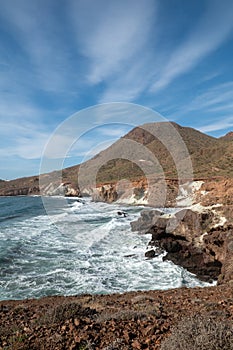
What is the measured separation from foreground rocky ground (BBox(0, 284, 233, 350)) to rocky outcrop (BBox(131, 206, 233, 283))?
16.5 ft

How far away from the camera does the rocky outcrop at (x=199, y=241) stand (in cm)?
1388

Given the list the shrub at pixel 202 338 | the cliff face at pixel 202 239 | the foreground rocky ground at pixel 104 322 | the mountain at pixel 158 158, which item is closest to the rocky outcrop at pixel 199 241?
the cliff face at pixel 202 239

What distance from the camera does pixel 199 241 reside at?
1691 centimetres

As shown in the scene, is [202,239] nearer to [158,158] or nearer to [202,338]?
[202,338]

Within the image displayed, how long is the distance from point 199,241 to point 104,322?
12421 millimetres

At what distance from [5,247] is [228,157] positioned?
53.1 meters

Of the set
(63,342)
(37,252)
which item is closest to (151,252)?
(37,252)

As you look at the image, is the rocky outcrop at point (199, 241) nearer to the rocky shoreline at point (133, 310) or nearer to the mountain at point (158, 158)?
the rocky shoreline at point (133, 310)

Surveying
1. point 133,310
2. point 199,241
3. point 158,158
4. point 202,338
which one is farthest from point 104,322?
point 158,158

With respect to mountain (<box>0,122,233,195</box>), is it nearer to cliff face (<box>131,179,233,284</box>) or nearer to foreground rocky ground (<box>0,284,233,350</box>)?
cliff face (<box>131,179,233,284</box>)

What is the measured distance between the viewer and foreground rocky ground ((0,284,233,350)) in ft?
15.4

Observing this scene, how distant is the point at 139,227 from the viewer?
26.0m

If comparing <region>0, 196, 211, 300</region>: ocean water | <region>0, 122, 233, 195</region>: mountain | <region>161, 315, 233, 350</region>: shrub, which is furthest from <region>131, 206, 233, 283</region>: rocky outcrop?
<region>0, 122, 233, 195</region>: mountain

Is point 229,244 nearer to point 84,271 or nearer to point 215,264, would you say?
point 215,264
